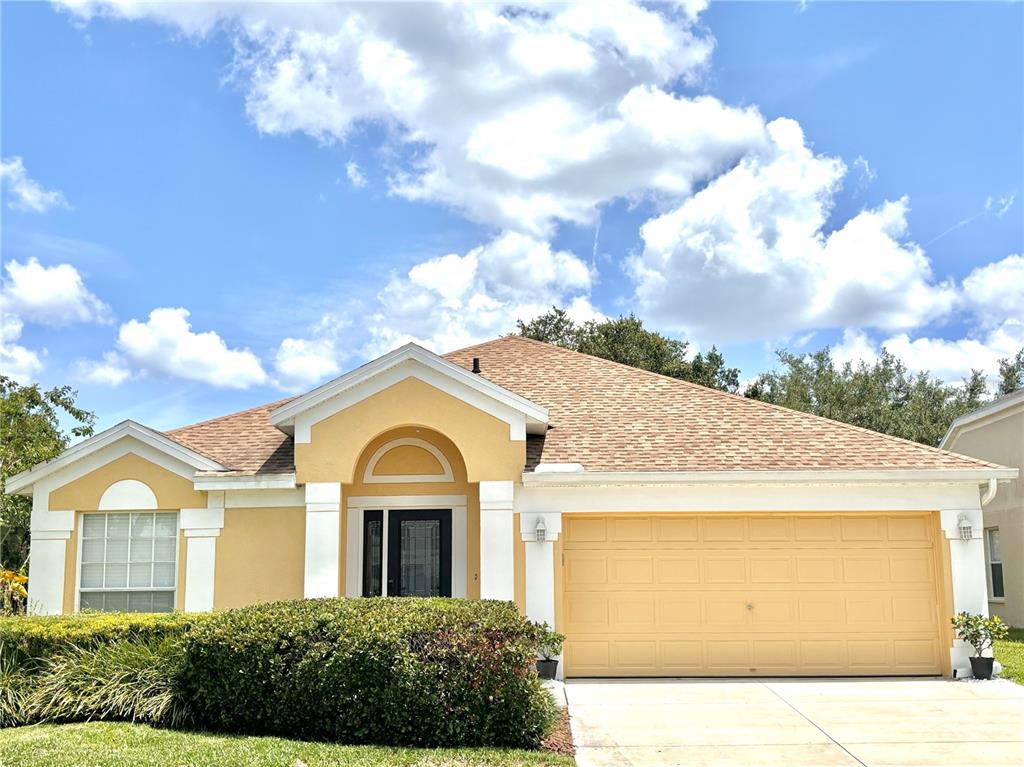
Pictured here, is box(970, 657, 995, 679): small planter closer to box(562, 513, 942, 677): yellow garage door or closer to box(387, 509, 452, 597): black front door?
box(562, 513, 942, 677): yellow garage door

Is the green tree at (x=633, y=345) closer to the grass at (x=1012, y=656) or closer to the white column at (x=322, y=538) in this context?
the grass at (x=1012, y=656)

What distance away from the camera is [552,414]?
17031mm

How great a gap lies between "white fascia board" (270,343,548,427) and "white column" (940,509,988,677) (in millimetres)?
6713

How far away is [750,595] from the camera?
47.6 ft

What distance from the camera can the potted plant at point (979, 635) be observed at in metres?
13.9

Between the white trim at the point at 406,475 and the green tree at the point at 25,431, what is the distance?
680 cm

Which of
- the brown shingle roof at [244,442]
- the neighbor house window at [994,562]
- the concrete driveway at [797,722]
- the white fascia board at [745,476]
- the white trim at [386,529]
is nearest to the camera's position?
Answer: the concrete driveway at [797,722]

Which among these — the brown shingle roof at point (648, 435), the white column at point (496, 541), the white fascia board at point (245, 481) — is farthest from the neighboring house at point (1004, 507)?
the white fascia board at point (245, 481)

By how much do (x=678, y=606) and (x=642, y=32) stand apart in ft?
30.0

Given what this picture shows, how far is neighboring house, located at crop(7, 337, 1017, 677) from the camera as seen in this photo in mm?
14344

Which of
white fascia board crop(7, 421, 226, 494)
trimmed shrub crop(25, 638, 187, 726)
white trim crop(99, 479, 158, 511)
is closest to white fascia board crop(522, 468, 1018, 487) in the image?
white fascia board crop(7, 421, 226, 494)

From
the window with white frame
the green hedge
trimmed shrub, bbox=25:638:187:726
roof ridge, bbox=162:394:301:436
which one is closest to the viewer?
trimmed shrub, bbox=25:638:187:726

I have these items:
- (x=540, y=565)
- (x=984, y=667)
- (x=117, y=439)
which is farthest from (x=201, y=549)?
(x=984, y=667)

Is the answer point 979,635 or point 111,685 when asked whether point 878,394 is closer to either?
point 979,635
